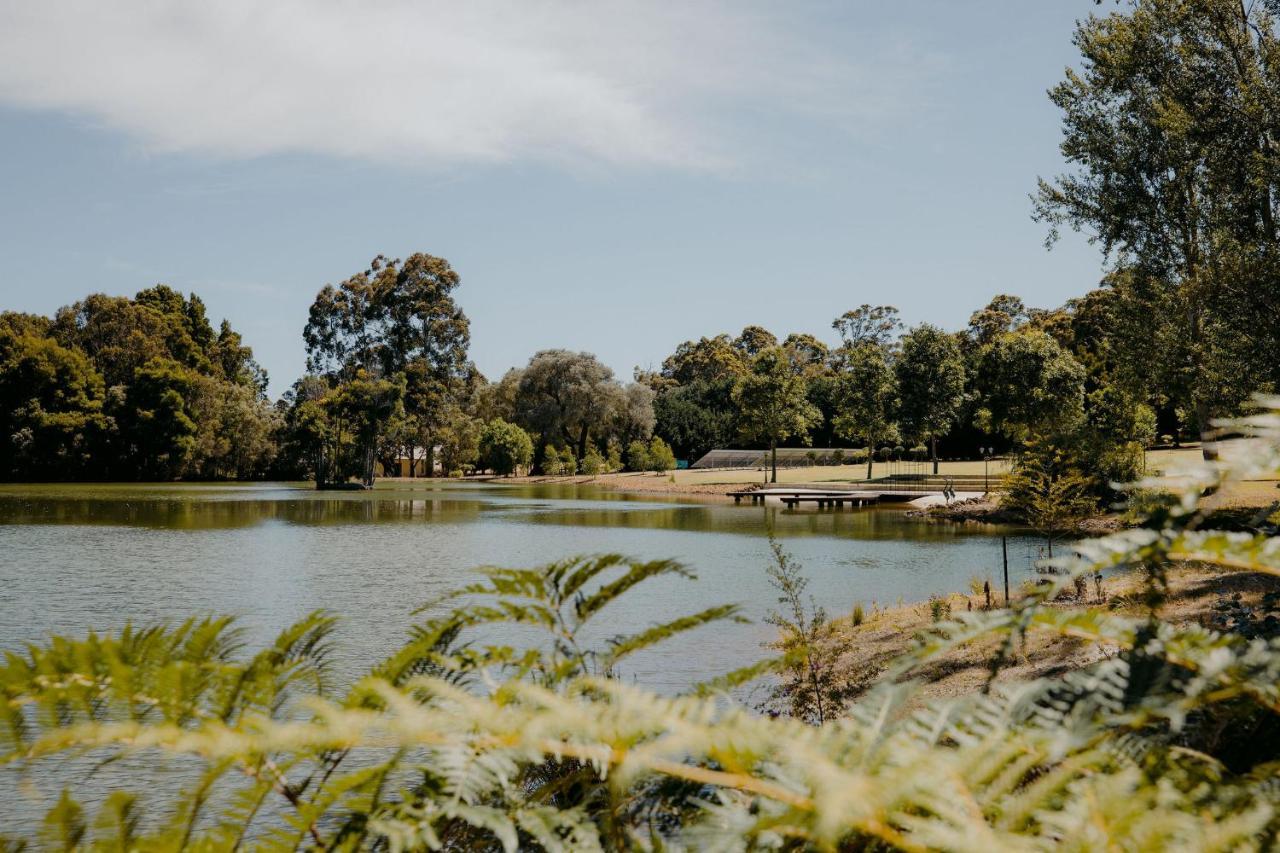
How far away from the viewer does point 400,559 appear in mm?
19688

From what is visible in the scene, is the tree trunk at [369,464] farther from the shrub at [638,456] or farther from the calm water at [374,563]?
the calm water at [374,563]

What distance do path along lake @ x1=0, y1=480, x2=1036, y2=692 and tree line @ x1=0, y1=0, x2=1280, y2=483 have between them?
183 inches

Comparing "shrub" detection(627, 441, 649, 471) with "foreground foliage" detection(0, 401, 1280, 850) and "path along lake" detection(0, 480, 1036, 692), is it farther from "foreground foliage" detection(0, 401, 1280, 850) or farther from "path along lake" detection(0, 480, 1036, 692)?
"foreground foliage" detection(0, 401, 1280, 850)

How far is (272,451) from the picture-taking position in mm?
61031

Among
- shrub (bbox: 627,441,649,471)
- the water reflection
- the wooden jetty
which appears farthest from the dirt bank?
shrub (bbox: 627,441,649,471)

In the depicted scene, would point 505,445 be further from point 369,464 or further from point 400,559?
point 400,559

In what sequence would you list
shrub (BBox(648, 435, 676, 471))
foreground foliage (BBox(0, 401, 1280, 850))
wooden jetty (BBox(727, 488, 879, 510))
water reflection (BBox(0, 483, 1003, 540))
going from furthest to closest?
shrub (BBox(648, 435, 676, 471))
wooden jetty (BBox(727, 488, 879, 510))
water reflection (BBox(0, 483, 1003, 540))
foreground foliage (BBox(0, 401, 1280, 850))

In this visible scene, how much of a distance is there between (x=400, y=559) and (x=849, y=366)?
36.7 meters

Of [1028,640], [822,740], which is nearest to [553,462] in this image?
[1028,640]

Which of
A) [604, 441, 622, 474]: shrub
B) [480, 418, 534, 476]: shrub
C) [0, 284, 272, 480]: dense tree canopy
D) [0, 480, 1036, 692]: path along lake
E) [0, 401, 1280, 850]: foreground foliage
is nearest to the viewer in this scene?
[0, 401, 1280, 850]: foreground foliage

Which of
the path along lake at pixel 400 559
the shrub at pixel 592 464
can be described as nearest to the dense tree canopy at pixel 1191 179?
the path along lake at pixel 400 559

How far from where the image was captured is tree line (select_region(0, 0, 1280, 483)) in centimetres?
1731

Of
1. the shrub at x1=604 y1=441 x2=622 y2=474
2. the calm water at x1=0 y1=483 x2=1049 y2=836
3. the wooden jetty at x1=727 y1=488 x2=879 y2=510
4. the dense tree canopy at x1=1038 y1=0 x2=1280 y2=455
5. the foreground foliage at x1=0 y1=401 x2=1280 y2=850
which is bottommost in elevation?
the calm water at x1=0 y1=483 x2=1049 y2=836

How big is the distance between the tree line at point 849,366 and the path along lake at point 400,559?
4.64m
